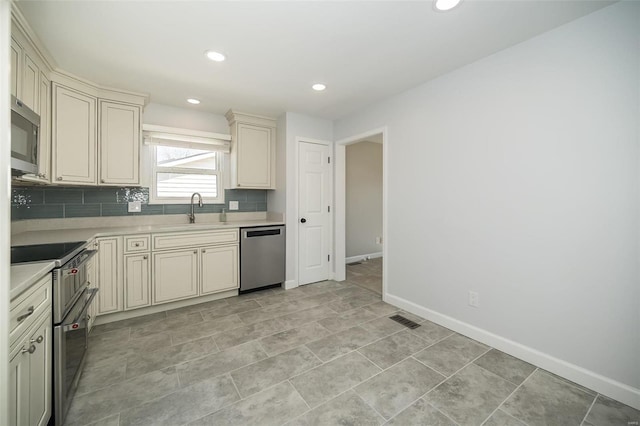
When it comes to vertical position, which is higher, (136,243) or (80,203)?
(80,203)

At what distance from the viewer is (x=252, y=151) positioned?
377cm

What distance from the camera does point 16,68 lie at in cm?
179

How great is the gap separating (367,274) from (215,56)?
12.0ft

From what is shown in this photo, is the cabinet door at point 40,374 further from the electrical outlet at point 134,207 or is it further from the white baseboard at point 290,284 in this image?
the white baseboard at point 290,284

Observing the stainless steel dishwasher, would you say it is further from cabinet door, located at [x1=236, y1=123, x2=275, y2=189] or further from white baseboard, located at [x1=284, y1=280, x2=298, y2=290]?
cabinet door, located at [x1=236, y1=123, x2=275, y2=189]

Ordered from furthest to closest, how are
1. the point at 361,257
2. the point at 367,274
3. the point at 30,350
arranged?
the point at 361,257 → the point at 367,274 → the point at 30,350

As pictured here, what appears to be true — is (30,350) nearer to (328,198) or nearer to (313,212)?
(313,212)

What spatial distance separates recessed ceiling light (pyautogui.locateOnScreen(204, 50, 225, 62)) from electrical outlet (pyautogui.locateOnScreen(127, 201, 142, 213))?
2.03 meters

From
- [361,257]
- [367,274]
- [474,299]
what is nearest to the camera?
[474,299]

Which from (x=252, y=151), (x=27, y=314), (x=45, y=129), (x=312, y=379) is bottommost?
(x=312, y=379)

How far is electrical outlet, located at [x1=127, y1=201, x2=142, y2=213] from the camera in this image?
126 inches

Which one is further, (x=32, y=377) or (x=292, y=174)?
(x=292, y=174)

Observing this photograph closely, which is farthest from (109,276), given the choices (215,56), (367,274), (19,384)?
(367,274)

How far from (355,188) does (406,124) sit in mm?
2512
